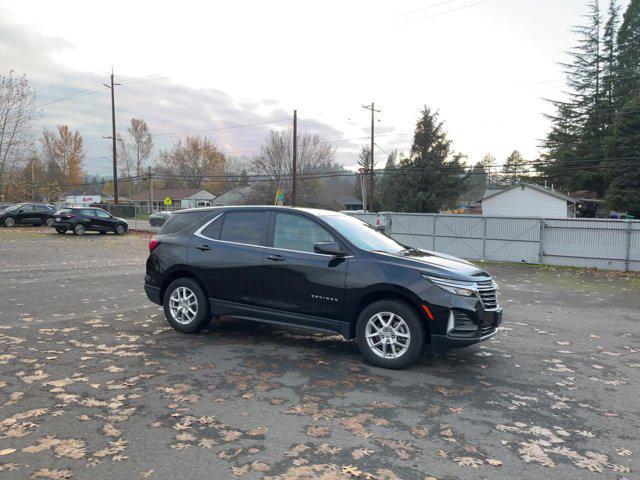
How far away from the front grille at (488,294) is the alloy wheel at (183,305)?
3679 millimetres

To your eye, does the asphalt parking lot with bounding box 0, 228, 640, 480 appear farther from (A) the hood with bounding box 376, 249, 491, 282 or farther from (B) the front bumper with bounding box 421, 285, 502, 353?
(A) the hood with bounding box 376, 249, 491, 282

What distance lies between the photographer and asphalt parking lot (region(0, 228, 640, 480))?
3402mm

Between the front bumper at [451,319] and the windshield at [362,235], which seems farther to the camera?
the windshield at [362,235]

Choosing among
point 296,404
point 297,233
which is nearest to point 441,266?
point 297,233

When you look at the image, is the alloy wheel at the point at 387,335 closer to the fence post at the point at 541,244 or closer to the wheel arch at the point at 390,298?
the wheel arch at the point at 390,298

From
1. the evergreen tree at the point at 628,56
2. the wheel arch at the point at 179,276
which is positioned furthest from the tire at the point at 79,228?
the evergreen tree at the point at 628,56

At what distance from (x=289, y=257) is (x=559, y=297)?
7671mm

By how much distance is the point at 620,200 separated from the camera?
36812mm

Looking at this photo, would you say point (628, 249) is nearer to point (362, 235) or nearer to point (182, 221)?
point (362, 235)

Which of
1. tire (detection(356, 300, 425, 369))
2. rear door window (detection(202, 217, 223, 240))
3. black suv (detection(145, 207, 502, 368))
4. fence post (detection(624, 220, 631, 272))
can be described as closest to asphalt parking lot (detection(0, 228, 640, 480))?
tire (detection(356, 300, 425, 369))

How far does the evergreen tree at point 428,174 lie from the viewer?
45.3m

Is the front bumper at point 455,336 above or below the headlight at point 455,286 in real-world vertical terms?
below

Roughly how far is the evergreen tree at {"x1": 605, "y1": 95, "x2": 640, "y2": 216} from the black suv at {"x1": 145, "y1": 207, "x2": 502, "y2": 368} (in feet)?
121

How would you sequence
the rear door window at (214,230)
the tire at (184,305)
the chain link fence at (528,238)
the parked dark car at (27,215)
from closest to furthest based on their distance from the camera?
the tire at (184,305) → the rear door window at (214,230) → the chain link fence at (528,238) → the parked dark car at (27,215)
